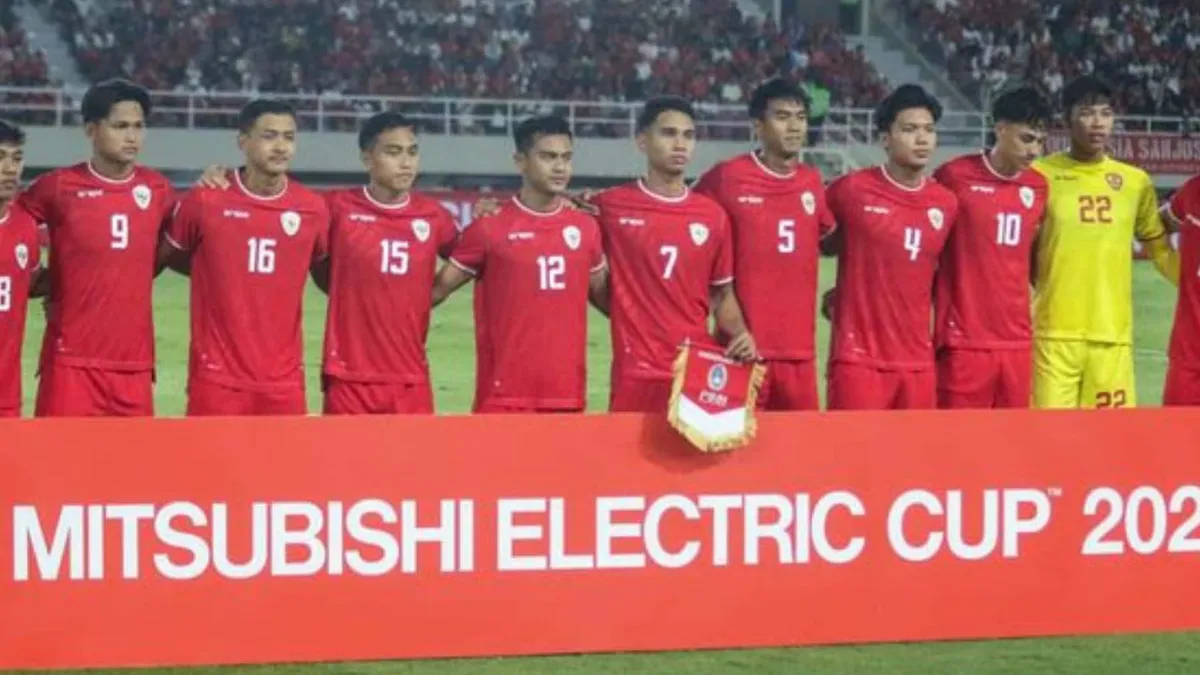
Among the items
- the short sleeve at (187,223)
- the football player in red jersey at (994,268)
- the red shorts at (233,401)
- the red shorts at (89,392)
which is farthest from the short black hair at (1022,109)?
the red shorts at (89,392)

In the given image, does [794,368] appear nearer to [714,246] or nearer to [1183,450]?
[714,246]

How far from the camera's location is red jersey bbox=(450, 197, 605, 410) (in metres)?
8.11

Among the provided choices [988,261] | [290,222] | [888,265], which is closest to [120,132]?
[290,222]

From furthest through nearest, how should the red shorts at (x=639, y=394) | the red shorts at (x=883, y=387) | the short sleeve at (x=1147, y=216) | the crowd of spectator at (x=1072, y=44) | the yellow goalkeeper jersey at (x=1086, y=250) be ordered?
the crowd of spectator at (x=1072, y=44)
the short sleeve at (x=1147, y=216)
the yellow goalkeeper jersey at (x=1086, y=250)
the red shorts at (x=883, y=387)
the red shorts at (x=639, y=394)

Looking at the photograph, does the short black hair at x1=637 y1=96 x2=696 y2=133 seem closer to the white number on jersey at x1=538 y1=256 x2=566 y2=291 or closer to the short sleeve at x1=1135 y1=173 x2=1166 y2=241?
the white number on jersey at x1=538 y1=256 x2=566 y2=291

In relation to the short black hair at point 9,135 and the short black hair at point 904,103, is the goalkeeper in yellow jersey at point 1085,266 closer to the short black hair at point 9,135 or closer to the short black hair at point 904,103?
the short black hair at point 904,103

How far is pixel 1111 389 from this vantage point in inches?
355

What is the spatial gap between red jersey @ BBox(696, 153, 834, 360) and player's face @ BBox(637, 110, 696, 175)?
1.08ft

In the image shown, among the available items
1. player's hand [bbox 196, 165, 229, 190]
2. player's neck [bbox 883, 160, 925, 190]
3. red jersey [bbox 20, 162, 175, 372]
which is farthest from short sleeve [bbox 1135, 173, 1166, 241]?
red jersey [bbox 20, 162, 175, 372]

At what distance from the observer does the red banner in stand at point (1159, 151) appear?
3153cm

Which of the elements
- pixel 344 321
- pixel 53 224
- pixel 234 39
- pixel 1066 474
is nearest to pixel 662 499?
pixel 1066 474

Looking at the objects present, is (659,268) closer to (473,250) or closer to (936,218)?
(473,250)

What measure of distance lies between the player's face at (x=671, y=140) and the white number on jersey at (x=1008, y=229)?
134 centimetres

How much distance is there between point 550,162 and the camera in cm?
813
